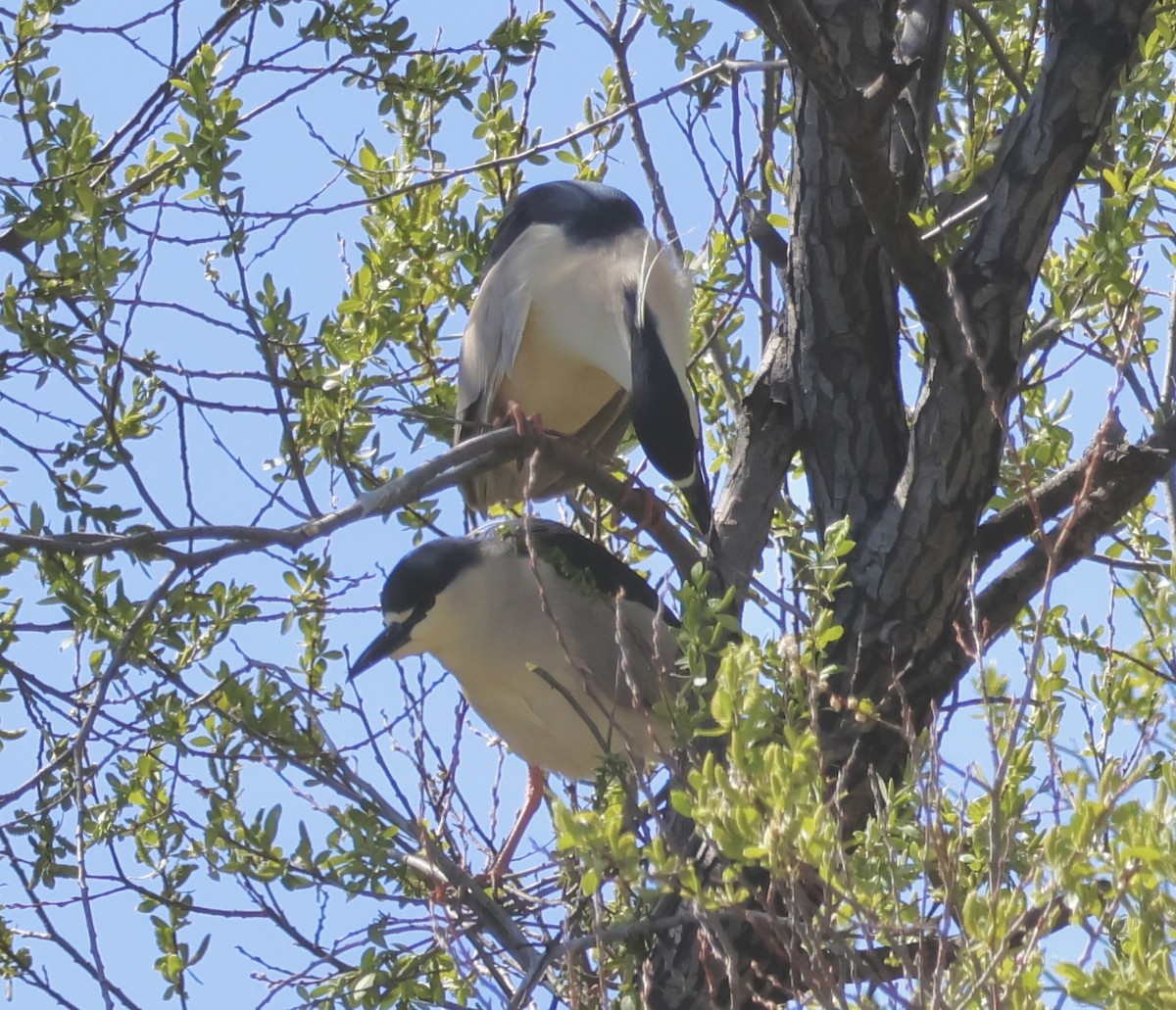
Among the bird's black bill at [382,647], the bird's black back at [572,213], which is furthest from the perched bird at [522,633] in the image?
the bird's black back at [572,213]

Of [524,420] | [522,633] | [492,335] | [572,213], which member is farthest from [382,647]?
[572,213]

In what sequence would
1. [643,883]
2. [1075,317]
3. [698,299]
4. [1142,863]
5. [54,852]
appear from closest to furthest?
[1142,863] < [643,883] < [1075,317] < [54,852] < [698,299]

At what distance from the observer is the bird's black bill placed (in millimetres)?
3285

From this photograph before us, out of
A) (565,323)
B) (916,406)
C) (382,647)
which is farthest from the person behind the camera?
(565,323)

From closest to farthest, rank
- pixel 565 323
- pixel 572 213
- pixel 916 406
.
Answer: pixel 916 406 < pixel 565 323 < pixel 572 213

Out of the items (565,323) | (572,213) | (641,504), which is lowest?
(641,504)

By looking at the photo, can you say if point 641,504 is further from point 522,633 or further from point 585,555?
point 522,633

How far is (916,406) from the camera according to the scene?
2.72 meters

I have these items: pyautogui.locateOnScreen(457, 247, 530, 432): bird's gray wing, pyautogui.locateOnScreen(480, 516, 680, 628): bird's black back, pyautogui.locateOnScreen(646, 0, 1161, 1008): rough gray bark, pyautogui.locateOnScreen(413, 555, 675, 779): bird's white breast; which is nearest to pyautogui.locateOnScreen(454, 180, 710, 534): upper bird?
pyautogui.locateOnScreen(457, 247, 530, 432): bird's gray wing

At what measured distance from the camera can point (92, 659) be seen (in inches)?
124

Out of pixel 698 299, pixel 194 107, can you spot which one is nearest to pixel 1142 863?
pixel 194 107

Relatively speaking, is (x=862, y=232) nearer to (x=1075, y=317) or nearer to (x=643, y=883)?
(x=1075, y=317)

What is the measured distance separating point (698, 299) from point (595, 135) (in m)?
0.46

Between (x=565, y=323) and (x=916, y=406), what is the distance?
4.62ft
